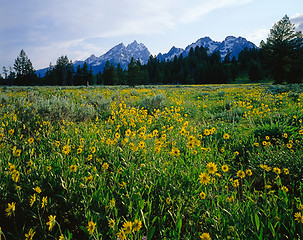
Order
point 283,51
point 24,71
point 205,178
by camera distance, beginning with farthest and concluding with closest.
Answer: point 24,71 < point 283,51 < point 205,178

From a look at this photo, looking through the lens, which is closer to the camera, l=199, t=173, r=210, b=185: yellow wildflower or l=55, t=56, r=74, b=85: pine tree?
l=199, t=173, r=210, b=185: yellow wildflower

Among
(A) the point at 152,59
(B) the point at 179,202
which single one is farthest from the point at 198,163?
(A) the point at 152,59

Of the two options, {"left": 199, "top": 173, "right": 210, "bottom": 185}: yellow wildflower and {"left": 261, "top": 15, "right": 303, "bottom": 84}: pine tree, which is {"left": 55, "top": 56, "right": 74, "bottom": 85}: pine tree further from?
{"left": 199, "top": 173, "right": 210, "bottom": 185}: yellow wildflower

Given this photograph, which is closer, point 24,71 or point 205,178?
point 205,178

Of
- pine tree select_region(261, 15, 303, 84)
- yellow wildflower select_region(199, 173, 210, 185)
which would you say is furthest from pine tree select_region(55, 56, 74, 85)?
yellow wildflower select_region(199, 173, 210, 185)

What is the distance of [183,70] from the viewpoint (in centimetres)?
8544

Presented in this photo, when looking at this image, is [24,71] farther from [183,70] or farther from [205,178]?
[205,178]

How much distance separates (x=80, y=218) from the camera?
1.89 m

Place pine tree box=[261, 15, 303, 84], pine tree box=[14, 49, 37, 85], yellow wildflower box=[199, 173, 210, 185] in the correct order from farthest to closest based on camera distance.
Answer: pine tree box=[14, 49, 37, 85], pine tree box=[261, 15, 303, 84], yellow wildflower box=[199, 173, 210, 185]

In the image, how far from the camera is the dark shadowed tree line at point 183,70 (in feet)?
114

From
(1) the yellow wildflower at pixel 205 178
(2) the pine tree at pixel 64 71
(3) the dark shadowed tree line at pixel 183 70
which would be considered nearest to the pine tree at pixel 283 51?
(3) the dark shadowed tree line at pixel 183 70

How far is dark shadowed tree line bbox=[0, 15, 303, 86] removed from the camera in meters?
34.8

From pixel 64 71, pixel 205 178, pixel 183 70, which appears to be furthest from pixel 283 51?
pixel 64 71

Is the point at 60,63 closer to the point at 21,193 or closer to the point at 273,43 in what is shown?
the point at 273,43
